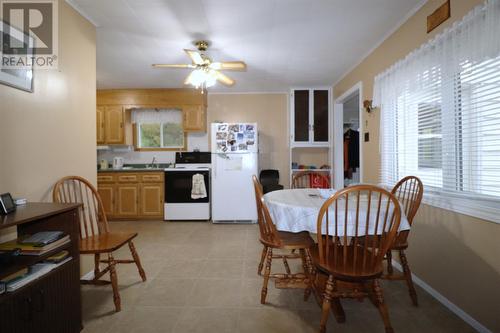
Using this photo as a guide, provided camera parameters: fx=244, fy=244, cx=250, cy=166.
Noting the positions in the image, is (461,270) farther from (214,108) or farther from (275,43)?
(214,108)

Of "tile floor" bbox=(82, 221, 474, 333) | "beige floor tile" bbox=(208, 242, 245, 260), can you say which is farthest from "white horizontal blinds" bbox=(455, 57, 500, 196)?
"beige floor tile" bbox=(208, 242, 245, 260)

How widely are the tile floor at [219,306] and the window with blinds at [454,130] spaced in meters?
0.92

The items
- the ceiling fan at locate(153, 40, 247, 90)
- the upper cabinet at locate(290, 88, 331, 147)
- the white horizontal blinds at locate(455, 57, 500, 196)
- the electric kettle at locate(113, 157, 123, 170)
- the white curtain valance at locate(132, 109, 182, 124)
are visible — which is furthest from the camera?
the white curtain valance at locate(132, 109, 182, 124)

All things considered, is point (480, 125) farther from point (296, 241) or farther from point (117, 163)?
point (117, 163)

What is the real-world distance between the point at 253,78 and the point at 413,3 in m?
2.23

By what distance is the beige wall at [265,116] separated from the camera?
4664 millimetres

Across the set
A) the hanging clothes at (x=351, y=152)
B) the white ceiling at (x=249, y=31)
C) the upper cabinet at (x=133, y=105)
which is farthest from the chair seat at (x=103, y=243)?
the hanging clothes at (x=351, y=152)

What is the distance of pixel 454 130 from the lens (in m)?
1.71

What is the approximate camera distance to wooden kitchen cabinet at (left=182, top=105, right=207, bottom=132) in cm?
439

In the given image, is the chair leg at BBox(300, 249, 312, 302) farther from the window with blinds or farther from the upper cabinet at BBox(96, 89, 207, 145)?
the upper cabinet at BBox(96, 89, 207, 145)

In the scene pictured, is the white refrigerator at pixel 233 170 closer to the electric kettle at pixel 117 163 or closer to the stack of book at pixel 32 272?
the electric kettle at pixel 117 163

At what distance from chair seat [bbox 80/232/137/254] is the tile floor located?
1.48 ft

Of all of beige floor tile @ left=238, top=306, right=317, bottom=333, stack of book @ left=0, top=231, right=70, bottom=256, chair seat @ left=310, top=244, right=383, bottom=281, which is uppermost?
stack of book @ left=0, top=231, right=70, bottom=256

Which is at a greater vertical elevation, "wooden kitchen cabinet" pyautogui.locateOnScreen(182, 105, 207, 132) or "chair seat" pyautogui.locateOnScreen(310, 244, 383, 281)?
"wooden kitchen cabinet" pyautogui.locateOnScreen(182, 105, 207, 132)
